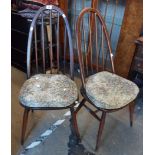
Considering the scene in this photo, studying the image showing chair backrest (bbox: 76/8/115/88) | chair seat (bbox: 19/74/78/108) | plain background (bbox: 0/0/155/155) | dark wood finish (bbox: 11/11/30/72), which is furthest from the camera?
dark wood finish (bbox: 11/11/30/72)

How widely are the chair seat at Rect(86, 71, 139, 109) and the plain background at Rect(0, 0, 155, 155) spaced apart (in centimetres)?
20

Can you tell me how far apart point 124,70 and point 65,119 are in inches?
31.9

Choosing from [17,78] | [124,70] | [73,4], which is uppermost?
[73,4]

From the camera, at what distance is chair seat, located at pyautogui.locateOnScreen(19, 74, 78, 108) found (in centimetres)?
127

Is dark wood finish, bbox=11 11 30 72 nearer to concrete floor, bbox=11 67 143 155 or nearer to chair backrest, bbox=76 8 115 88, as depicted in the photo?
concrete floor, bbox=11 67 143 155

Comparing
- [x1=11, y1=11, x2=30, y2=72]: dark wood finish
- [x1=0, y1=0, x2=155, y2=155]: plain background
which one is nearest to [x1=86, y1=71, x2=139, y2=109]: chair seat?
[x1=0, y1=0, x2=155, y2=155]: plain background
